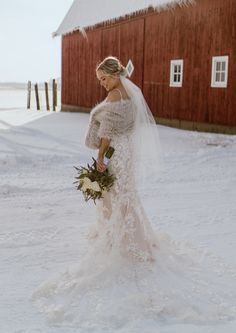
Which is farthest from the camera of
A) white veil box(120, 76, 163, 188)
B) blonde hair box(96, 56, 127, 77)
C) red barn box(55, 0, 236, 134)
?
A: red barn box(55, 0, 236, 134)

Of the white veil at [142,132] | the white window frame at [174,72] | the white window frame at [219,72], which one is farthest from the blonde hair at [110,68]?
the white window frame at [174,72]

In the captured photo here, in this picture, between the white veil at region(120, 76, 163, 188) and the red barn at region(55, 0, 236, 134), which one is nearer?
the white veil at region(120, 76, 163, 188)

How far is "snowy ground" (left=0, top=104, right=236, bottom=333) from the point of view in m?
3.82

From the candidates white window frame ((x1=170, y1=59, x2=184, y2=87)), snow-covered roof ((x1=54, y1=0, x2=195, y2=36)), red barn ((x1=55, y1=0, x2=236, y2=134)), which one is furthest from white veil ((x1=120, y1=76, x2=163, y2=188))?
snow-covered roof ((x1=54, y1=0, x2=195, y2=36))

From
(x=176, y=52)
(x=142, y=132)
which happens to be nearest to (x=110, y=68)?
(x=142, y=132)

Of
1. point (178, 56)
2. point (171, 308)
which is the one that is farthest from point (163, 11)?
point (171, 308)

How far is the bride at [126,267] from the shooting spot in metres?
3.33

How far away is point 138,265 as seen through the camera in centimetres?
393

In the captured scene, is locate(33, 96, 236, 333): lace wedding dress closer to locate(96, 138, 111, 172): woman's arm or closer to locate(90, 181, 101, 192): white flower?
locate(96, 138, 111, 172): woman's arm

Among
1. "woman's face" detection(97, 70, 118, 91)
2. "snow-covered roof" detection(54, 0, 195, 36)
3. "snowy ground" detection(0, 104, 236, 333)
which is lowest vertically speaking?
"snowy ground" detection(0, 104, 236, 333)

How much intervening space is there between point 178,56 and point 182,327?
1374 cm

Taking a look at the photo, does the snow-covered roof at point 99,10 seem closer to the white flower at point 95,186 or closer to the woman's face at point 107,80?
the woman's face at point 107,80

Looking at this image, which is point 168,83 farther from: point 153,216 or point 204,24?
point 153,216

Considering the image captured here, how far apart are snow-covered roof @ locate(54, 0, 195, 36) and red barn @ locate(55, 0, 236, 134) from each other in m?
0.05
